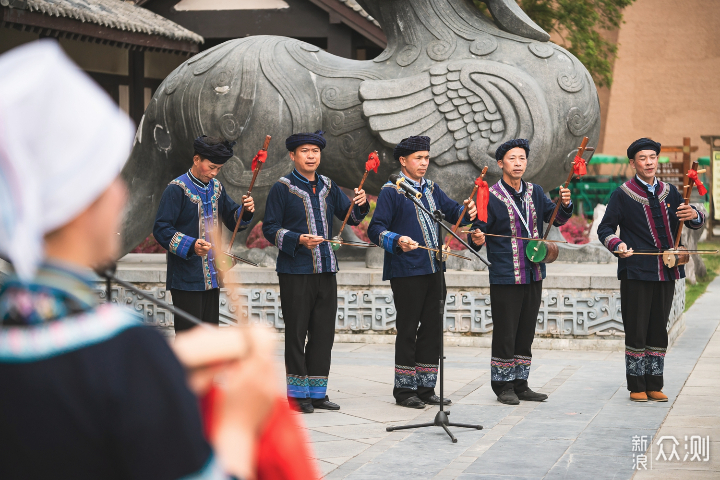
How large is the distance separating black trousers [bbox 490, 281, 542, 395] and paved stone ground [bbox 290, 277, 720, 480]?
159mm

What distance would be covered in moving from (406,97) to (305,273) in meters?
2.21

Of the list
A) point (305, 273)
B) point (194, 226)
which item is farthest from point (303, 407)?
point (194, 226)

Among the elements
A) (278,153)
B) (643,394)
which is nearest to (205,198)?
(278,153)

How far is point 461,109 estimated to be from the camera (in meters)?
6.59

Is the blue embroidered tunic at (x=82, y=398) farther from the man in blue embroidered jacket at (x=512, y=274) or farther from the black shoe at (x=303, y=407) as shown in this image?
the man in blue embroidered jacket at (x=512, y=274)

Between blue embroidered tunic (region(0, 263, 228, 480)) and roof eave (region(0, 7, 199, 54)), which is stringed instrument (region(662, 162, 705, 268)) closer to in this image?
blue embroidered tunic (region(0, 263, 228, 480))

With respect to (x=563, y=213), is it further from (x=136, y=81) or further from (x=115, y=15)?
(x=136, y=81)

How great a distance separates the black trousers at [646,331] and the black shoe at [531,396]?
514 mm

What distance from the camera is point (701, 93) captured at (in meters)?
20.0

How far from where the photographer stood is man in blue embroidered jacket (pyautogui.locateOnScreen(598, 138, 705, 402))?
5.09 metres

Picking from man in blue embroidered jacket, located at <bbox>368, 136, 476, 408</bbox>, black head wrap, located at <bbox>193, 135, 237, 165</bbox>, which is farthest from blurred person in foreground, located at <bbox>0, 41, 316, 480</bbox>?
man in blue embroidered jacket, located at <bbox>368, 136, 476, 408</bbox>

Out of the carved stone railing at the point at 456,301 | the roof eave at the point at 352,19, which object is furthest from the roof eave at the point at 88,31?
the carved stone railing at the point at 456,301

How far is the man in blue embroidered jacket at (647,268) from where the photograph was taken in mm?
5094

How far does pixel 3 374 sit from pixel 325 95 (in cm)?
599
